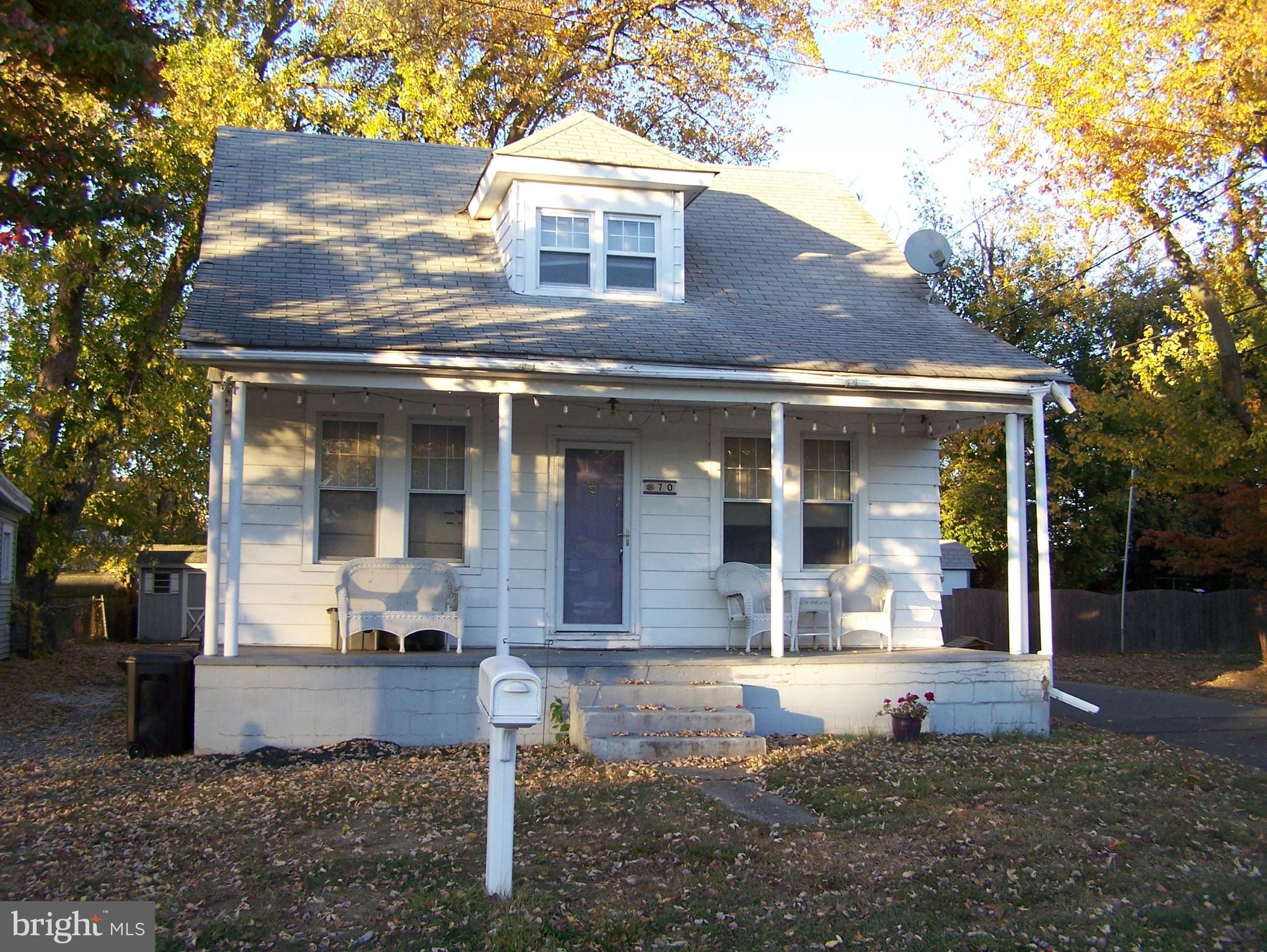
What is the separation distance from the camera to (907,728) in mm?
9812

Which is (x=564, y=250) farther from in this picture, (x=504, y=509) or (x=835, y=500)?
(x=835, y=500)

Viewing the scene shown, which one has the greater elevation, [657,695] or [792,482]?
[792,482]

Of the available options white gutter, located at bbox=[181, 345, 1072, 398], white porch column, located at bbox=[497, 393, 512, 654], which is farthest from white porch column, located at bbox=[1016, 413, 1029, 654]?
white porch column, located at bbox=[497, 393, 512, 654]

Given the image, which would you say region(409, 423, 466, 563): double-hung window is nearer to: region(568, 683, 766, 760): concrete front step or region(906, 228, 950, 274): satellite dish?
region(568, 683, 766, 760): concrete front step

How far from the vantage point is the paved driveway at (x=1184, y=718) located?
10727 millimetres

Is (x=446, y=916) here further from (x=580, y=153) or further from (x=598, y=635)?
(x=580, y=153)

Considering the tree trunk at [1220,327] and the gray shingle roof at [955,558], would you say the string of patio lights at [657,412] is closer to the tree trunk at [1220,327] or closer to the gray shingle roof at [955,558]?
the tree trunk at [1220,327]

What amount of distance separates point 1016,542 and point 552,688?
4.77 metres

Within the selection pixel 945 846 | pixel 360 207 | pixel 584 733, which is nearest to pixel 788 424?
pixel 584 733

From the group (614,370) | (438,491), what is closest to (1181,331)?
(614,370)

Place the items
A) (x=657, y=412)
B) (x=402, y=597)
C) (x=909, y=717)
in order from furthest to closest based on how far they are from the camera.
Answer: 1. (x=657, y=412)
2. (x=402, y=597)
3. (x=909, y=717)

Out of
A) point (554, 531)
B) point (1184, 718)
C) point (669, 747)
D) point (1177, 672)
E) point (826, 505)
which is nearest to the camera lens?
point (669, 747)

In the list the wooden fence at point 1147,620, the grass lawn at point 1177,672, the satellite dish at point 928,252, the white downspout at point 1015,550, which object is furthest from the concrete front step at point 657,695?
the wooden fence at point 1147,620

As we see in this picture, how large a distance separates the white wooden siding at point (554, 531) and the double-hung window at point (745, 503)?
0.64 feet
